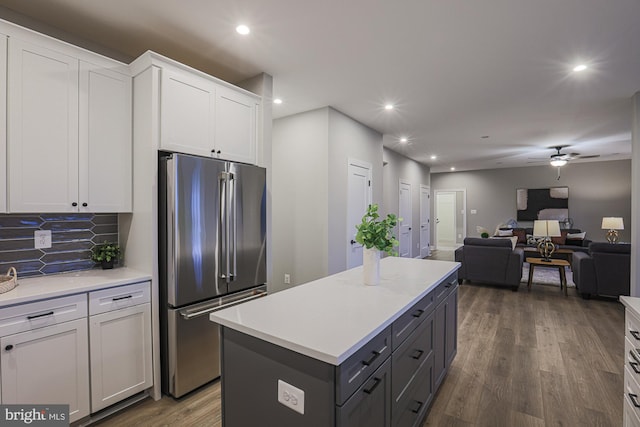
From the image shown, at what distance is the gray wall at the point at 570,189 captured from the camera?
8.22m

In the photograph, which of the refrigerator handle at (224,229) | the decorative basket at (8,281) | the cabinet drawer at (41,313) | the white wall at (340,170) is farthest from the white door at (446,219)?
the decorative basket at (8,281)

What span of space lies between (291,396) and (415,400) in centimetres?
97

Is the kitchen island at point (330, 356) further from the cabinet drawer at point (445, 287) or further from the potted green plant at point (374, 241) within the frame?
the cabinet drawer at point (445, 287)

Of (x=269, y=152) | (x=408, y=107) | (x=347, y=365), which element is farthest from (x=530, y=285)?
(x=347, y=365)

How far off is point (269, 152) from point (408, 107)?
6.94ft

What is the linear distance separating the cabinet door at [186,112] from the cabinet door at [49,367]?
133 cm

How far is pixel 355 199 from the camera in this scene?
14.7 ft

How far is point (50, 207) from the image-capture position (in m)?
1.97

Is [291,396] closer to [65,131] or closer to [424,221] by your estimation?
[65,131]

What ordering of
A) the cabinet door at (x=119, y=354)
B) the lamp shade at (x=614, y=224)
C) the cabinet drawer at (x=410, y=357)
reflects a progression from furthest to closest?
1. the lamp shade at (x=614, y=224)
2. the cabinet door at (x=119, y=354)
3. the cabinet drawer at (x=410, y=357)

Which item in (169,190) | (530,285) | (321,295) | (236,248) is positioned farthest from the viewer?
(530,285)

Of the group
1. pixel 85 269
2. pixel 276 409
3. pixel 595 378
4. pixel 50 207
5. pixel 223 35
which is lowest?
pixel 595 378

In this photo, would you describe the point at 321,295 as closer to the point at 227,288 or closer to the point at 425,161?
the point at 227,288

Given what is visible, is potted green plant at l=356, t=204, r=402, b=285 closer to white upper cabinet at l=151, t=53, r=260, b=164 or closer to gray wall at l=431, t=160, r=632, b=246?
white upper cabinet at l=151, t=53, r=260, b=164
